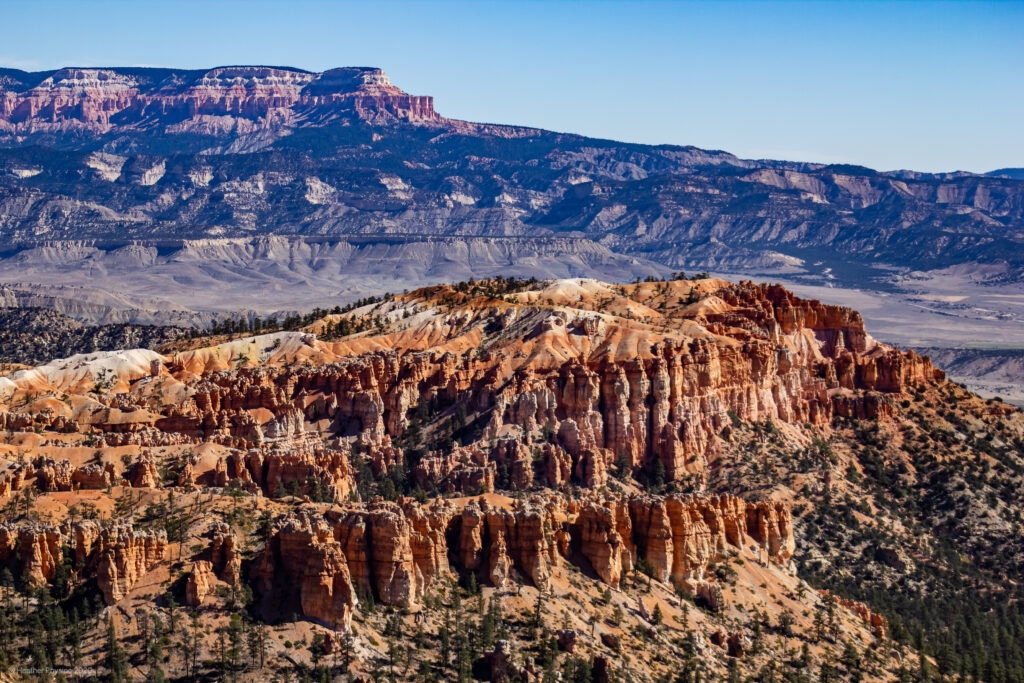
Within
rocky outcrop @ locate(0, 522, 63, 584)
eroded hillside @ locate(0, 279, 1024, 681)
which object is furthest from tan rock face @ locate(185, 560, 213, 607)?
rocky outcrop @ locate(0, 522, 63, 584)

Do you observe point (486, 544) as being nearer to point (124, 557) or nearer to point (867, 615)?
point (124, 557)

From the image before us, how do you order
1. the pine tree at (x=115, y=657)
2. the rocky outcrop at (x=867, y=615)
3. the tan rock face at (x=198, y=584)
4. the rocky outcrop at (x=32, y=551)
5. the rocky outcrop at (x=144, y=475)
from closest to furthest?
1. the pine tree at (x=115, y=657)
2. the tan rock face at (x=198, y=584)
3. the rocky outcrop at (x=32, y=551)
4. the rocky outcrop at (x=144, y=475)
5. the rocky outcrop at (x=867, y=615)

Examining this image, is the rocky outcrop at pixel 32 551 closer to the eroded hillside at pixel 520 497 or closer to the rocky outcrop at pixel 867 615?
the eroded hillside at pixel 520 497

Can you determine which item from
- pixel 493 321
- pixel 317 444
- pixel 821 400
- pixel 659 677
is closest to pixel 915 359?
pixel 821 400

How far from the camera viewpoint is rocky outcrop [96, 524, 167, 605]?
75.7 meters

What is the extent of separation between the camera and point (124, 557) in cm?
7638

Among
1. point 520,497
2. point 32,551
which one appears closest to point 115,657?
point 32,551

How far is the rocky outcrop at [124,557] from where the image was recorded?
7569 cm

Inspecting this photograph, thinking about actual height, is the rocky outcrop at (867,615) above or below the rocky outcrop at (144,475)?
below

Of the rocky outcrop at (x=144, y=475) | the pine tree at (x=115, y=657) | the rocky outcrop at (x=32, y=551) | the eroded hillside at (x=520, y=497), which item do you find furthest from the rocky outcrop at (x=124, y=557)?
the rocky outcrop at (x=144, y=475)

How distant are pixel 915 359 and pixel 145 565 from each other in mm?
108916

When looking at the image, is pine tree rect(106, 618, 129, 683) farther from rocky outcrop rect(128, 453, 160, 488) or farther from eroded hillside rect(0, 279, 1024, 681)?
rocky outcrop rect(128, 453, 160, 488)

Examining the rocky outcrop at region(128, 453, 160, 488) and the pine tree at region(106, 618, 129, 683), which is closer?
the pine tree at region(106, 618, 129, 683)

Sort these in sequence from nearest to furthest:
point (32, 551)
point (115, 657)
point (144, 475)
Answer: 1. point (115, 657)
2. point (32, 551)
3. point (144, 475)
